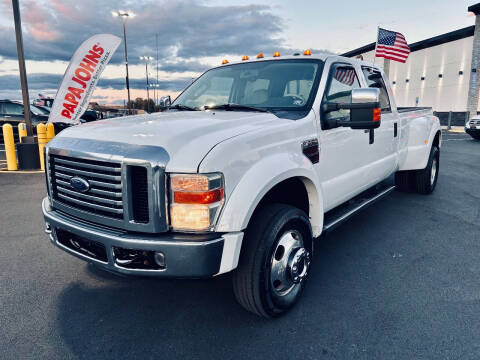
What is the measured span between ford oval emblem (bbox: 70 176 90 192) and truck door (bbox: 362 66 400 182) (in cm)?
289

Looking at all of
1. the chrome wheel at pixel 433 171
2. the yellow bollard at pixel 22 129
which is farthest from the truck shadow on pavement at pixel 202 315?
the yellow bollard at pixel 22 129

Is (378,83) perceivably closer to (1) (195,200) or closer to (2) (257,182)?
(2) (257,182)

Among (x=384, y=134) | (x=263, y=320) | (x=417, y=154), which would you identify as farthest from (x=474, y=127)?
(x=263, y=320)

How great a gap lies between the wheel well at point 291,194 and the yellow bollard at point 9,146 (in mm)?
7233

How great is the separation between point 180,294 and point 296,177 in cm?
129

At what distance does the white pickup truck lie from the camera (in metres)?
2.08

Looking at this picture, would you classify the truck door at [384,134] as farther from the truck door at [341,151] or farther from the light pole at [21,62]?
the light pole at [21,62]

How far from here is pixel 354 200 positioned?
4.03 m

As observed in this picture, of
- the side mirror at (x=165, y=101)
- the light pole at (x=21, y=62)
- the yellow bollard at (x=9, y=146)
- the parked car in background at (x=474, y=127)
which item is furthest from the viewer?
the parked car in background at (x=474, y=127)

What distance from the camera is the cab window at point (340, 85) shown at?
3205mm

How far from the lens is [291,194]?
2.99m

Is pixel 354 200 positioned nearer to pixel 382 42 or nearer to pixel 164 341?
pixel 164 341

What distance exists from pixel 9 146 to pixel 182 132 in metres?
7.56

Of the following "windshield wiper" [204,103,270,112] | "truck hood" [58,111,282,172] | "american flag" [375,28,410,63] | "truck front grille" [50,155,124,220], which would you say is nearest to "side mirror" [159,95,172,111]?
"windshield wiper" [204,103,270,112]
